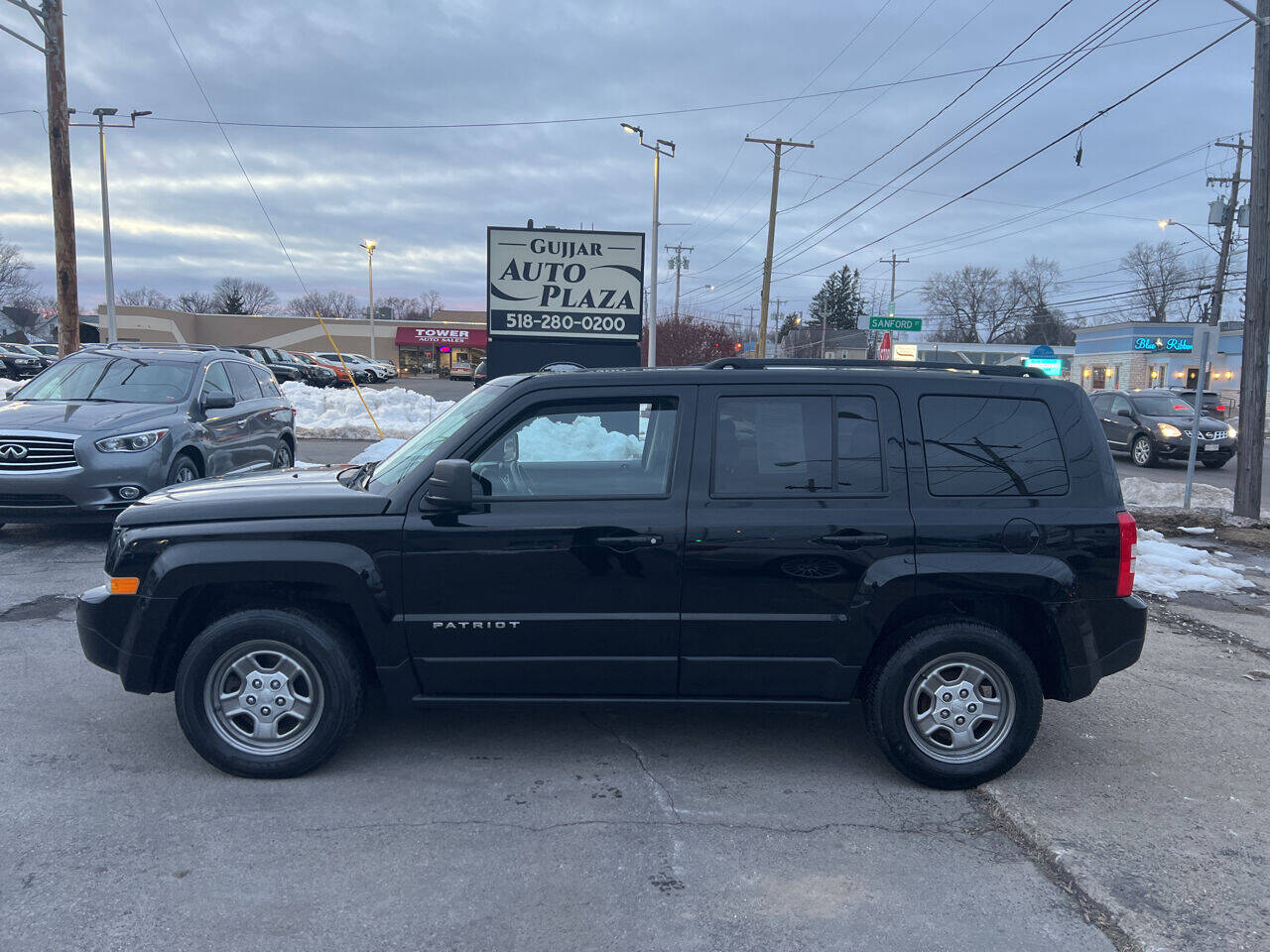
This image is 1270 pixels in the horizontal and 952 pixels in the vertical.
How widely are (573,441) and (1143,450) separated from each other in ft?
62.7

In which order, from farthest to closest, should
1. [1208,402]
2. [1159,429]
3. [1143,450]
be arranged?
[1208,402] < [1143,450] < [1159,429]

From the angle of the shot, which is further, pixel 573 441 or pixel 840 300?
pixel 840 300

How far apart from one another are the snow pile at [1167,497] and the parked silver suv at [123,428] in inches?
447

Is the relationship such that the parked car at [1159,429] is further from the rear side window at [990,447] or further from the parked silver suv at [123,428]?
the rear side window at [990,447]

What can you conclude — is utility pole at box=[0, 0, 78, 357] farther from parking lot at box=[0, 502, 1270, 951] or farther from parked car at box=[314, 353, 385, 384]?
parked car at box=[314, 353, 385, 384]

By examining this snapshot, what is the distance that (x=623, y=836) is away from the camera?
11.8 feet

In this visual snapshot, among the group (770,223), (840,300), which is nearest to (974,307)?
(840,300)

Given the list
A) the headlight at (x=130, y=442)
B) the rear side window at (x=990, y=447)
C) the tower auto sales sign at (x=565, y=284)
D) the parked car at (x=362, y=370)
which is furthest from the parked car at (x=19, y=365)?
the rear side window at (x=990, y=447)

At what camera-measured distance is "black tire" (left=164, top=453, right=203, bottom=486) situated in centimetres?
882

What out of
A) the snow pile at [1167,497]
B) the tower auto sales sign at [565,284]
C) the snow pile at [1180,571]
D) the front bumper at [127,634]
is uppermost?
the tower auto sales sign at [565,284]

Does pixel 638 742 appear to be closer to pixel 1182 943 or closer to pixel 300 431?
pixel 1182 943

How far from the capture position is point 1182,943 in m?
2.97

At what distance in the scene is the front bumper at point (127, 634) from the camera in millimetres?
3992

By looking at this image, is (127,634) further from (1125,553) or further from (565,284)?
(565,284)
